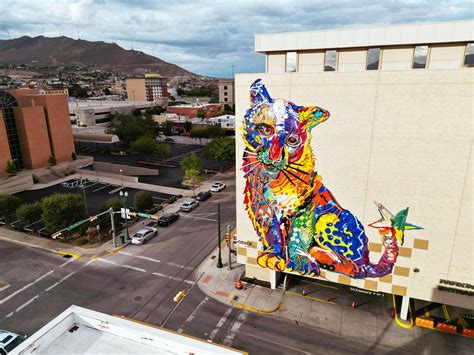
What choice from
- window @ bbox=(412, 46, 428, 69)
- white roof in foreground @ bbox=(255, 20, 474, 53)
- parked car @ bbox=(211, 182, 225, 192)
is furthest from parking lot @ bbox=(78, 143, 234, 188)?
window @ bbox=(412, 46, 428, 69)

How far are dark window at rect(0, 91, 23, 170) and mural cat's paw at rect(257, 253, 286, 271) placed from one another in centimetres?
5120

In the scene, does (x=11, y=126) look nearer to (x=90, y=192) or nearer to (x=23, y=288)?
(x=90, y=192)

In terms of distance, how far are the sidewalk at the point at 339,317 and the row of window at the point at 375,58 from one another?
17.5 metres

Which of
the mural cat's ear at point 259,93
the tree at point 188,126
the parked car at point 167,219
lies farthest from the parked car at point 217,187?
the tree at point 188,126

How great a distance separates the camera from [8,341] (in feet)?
64.8

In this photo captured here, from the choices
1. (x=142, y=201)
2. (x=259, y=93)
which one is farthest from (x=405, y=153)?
(x=142, y=201)

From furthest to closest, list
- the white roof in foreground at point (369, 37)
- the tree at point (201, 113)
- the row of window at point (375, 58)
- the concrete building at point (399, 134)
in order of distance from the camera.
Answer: the tree at point (201, 113) < the row of window at point (375, 58) < the white roof in foreground at point (369, 37) < the concrete building at point (399, 134)

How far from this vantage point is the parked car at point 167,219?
3741cm

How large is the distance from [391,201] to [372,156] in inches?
124

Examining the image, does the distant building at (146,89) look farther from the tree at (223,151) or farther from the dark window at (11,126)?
the tree at (223,151)

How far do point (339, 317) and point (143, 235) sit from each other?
20.9 m

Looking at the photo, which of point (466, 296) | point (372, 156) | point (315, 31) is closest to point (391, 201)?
point (372, 156)

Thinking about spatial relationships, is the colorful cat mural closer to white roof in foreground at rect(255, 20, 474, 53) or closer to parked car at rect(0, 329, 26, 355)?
white roof in foreground at rect(255, 20, 474, 53)

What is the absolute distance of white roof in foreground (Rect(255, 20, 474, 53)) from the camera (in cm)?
1923
